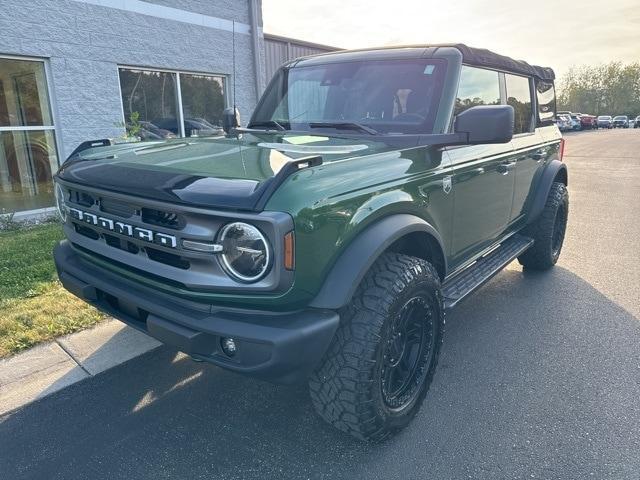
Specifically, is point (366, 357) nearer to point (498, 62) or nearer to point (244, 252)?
point (244, 252)

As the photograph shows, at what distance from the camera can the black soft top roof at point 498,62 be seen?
128 inches

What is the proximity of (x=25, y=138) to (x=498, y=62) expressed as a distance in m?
6.27

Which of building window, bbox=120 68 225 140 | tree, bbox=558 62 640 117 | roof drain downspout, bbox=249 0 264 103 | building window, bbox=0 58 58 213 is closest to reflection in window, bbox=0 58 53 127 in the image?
building window, bbox=0 58 58 213

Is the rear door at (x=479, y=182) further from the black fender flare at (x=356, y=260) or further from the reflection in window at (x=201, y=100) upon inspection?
the reflection in window at (x=201, y=100)

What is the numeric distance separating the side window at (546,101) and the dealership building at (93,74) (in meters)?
3.67

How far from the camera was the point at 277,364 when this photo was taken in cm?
190

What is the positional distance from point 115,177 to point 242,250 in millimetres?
820

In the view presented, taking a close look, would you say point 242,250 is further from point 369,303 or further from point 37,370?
point 37,370

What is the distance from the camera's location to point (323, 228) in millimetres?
2010

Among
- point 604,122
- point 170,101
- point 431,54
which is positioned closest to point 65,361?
point 431,54

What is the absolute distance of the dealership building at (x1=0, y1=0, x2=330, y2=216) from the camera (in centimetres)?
651

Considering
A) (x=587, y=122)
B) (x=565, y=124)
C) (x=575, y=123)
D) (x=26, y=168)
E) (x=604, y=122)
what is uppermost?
(x=26, y=168)

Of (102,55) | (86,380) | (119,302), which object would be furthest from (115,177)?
(102,55)

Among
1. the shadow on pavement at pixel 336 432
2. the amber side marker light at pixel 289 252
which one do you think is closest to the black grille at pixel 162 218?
the amber side marker light at pixel 289 252
